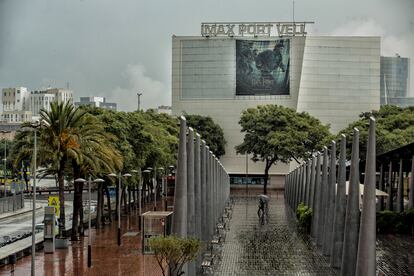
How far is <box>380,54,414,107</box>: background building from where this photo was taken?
170125 millimetres

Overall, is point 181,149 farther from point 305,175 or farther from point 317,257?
point 305,175

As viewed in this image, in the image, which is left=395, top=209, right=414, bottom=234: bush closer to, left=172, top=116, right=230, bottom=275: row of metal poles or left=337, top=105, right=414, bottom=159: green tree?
left=172, top=116, right=230, bottom=275: row of metal poles

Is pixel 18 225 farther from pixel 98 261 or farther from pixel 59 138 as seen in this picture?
pixel 98 261

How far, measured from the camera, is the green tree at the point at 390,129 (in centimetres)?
8050

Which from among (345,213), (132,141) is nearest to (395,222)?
(345,213)

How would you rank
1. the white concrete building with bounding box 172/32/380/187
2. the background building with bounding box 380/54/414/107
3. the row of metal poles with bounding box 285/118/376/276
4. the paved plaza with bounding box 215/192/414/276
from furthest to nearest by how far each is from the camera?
the background building with bounding box 380/54/414/107, the white concrete building with bounding box 172/32/380/187, the paved plaza with bounding box 215/192/414/276, the row of metal poles with bounding box 285/118/376/276

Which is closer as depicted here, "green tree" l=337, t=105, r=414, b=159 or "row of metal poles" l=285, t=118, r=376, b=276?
"row of metal poles" l=285, t=118, r=376, b=276

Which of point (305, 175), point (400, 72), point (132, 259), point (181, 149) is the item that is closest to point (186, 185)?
point (181, 149)

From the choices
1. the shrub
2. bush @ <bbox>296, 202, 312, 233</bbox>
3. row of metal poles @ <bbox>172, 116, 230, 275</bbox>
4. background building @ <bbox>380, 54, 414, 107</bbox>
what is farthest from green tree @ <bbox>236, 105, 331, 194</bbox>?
background building @ <bbox>380, 54, 414, 107</bbox>

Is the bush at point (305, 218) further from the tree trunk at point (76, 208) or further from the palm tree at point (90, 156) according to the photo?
the tree trunk at point (76, 208)

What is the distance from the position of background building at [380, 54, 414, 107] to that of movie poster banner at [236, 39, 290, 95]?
57.8 m

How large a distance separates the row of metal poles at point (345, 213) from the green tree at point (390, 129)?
31818 millimetres

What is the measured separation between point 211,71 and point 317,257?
8785 cm

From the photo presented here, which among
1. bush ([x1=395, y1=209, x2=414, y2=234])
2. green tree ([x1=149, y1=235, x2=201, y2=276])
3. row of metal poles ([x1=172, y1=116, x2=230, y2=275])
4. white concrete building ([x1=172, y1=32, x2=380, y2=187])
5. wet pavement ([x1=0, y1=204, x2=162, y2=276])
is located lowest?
wet pavement ([x1=0, y1=204, x2=162, y2=276])
